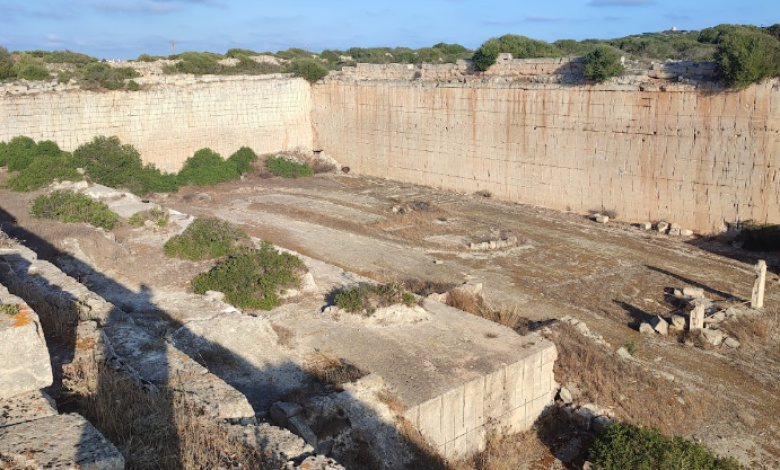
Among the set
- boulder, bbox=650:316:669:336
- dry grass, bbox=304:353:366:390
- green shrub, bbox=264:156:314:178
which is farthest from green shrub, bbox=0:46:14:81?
boulder, bbox=650:316:669:336

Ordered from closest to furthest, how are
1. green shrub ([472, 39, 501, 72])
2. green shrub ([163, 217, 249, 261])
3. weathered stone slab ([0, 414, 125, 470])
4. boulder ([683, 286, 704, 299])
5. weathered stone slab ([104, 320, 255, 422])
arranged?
weathered stone slab ([0, 414, 125, 470])
weathered stone slab ([104, 320, 255, 422])
green shrub ([163, 217, 249, 261])
boulder ([683, 286, 704, 299])
green shrub ([472, 39, 501, 72])

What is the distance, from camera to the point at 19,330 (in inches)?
170

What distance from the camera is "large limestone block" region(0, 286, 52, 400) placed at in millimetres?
4172

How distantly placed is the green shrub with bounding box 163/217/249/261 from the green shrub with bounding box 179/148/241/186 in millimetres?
9497

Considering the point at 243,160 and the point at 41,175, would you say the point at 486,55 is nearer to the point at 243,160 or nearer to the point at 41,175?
the point at 243,160

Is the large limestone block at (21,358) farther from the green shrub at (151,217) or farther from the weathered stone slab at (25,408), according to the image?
the green shrub at (151,217)

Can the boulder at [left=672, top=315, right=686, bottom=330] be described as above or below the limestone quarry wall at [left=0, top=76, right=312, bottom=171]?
below

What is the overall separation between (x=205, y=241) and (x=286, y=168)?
11.4 metres

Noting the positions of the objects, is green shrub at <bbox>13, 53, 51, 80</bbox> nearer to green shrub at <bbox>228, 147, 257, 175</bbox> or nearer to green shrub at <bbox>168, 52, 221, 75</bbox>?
green shrub at <bbox>168, 52, 221, 75</bbox>

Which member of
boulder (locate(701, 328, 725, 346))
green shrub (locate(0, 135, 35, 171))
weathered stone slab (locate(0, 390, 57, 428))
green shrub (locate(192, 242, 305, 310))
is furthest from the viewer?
green shrub (locate(0, 135, 35, 171))

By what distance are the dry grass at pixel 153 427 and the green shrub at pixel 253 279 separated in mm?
3581

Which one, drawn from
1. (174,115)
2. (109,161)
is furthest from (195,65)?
(109,161)

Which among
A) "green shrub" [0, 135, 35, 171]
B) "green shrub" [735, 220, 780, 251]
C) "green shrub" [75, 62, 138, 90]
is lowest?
"green shrub" [735, 220, 780, 251]

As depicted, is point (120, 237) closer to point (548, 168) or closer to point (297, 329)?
point (297, 329)
